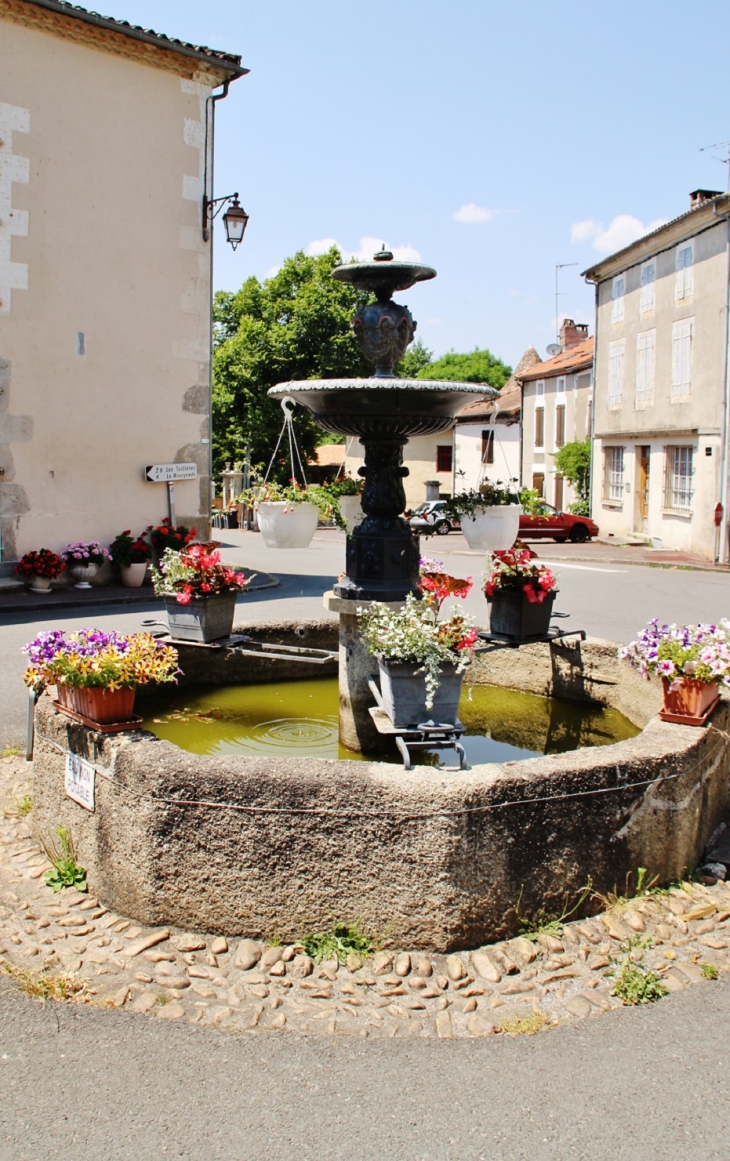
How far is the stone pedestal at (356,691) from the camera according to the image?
570cm

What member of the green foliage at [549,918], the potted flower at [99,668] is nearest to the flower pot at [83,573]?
the potted flower at [99,668]

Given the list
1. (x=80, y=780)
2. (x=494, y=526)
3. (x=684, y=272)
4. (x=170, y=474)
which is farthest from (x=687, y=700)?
(x=684, y=272)

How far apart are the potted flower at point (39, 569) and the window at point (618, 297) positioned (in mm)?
19483

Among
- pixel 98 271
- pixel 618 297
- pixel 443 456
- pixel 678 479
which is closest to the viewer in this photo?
pixel 98 271

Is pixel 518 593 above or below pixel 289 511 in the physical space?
below

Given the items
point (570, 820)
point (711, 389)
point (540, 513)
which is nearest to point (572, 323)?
point (540, 513)

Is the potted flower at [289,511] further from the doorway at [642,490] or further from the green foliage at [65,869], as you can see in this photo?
the doorway at [642,490]

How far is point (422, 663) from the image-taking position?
175 inches

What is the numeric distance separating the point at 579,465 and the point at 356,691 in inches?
1039

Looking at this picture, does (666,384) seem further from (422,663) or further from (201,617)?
(422,663)

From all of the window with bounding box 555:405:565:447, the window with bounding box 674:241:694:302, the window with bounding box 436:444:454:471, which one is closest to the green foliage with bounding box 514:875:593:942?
Result: the window with bounding box 674:241:694:302

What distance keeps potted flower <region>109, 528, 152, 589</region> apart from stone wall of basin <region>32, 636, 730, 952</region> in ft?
33.0

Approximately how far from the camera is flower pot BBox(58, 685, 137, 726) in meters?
4.20

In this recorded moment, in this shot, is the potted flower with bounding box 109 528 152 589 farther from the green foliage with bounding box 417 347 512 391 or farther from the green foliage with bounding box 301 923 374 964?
the green foliage with bounding box 417 347 512 391
